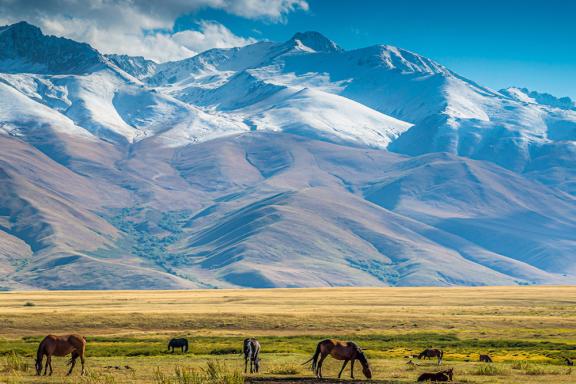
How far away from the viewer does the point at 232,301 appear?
166 meters

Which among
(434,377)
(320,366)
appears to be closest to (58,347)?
(320,366)

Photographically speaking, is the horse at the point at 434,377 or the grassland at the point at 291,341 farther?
the grassland at the point at 291,341

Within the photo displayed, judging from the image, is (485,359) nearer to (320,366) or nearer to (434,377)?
(434,377)

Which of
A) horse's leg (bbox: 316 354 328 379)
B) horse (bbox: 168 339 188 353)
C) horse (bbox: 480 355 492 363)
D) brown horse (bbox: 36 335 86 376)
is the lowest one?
horse's leg (bbox: 316 354 328 379)

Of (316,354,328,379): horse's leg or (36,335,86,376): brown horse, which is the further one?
(36,335,86,376): brown horse

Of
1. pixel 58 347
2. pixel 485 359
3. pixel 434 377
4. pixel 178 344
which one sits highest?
pixel 178 344

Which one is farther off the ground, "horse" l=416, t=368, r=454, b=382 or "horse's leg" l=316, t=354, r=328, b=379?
"horse's leg" l=316, t=354, r=328, b=379

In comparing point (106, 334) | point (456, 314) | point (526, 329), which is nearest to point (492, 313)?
point (456, 314)

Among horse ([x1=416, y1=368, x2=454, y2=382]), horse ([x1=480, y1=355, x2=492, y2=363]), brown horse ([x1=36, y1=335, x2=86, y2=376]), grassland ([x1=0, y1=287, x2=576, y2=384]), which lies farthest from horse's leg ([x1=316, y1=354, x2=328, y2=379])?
horse ([x1=480, y1=355, x2=492, y2=363])

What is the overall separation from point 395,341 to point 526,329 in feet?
66.1

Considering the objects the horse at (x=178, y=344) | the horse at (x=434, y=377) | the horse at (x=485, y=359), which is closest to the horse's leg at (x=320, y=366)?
the horse at (x=434, y=377)

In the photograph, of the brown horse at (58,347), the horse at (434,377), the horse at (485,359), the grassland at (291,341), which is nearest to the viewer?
the horse at (434,377)

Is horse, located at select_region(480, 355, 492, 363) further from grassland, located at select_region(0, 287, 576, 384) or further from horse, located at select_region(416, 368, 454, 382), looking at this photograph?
horse, located at select_region(416, 368, 454, 382)

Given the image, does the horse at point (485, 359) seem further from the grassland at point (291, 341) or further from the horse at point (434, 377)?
the horse at point (434, 377)
